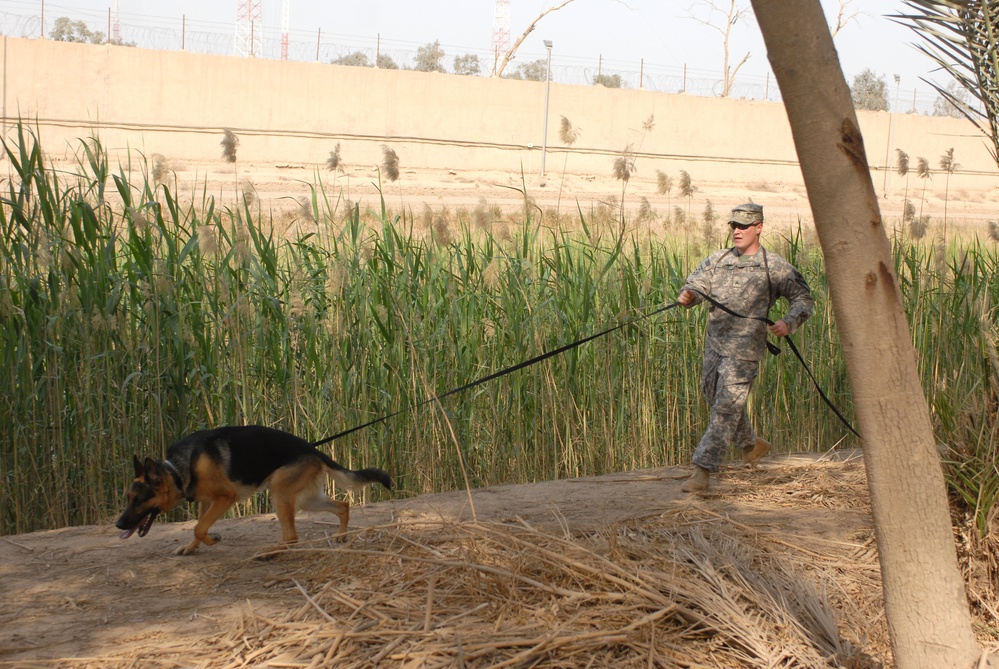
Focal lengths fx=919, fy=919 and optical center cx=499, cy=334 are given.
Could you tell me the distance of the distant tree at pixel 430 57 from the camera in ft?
114

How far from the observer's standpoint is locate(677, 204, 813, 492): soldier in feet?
20.0

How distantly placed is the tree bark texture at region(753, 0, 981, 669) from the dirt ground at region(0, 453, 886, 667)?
73 cm

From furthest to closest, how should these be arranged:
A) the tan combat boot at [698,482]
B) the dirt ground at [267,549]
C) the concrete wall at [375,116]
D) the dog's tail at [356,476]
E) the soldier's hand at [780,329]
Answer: the concrete wall at [375,116]
the tan combat boot at [698,482]
the soldier's hand at [780,329]
the dog's tail at [356,476]
the dirt ground at [267,549]

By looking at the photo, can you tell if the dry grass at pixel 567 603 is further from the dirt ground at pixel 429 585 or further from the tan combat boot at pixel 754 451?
the tan combat boot at pixel 754 451

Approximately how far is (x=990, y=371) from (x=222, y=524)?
14.1 feet

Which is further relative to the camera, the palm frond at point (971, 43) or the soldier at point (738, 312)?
the soldier at point (738, 312)

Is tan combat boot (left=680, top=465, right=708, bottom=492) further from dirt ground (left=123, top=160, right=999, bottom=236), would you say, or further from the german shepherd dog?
dirt ground (left=123, top=160, right=999, bottom=236)

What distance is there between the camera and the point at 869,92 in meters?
42.4

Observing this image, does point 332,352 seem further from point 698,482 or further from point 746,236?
point 746,236

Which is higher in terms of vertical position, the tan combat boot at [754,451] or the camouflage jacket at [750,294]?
the camouflage jacket at [750,294]

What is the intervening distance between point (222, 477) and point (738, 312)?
11.4ft

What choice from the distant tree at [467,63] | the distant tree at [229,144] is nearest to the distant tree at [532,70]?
the distant tree at [467,63]

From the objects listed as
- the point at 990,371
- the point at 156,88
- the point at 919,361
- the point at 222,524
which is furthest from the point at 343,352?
the point at 156,88

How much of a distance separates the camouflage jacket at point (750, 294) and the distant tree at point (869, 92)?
123 feet
